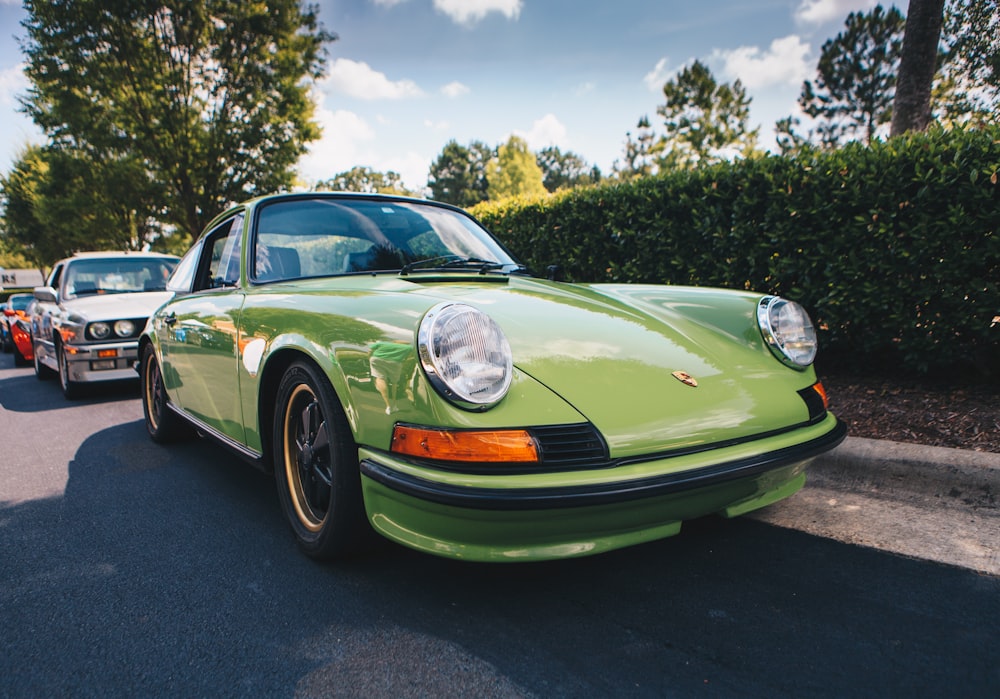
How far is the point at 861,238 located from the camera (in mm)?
3982

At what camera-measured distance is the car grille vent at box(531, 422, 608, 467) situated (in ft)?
5.45

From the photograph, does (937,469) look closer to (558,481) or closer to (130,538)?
(558,481)

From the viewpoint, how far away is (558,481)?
63.6 inches

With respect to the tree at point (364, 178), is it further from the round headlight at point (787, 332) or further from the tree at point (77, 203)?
the round headlight at point (787, 332)

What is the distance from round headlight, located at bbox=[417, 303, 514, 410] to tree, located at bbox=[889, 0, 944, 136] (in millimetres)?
4912

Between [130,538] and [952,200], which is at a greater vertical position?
[952,200]

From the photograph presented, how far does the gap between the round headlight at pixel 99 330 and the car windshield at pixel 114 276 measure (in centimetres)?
109

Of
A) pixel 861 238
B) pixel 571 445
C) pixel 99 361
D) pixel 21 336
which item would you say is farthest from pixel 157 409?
pixel 21 336

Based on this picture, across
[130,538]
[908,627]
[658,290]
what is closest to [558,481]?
[908,627]

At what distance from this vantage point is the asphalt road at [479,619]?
1.54 metres

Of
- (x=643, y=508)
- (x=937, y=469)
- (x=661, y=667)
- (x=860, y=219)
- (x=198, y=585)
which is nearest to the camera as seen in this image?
(x=661, y=667)

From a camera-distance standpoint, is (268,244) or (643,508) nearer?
(643,508)

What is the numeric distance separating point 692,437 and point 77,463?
12.1 feet

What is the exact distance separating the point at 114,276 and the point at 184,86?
39.5 ft
